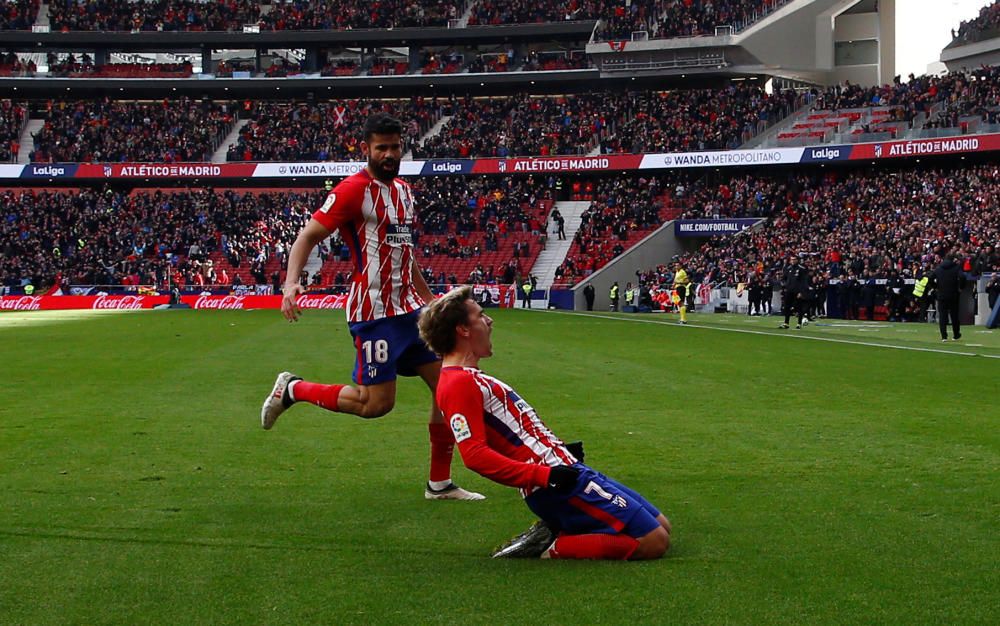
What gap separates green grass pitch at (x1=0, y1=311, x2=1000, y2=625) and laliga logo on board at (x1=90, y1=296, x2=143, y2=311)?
139 feet

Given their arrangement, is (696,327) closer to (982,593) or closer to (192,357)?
(192,357)

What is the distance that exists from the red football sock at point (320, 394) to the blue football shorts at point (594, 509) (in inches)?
85.1

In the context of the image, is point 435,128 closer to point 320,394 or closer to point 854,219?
point 854,219

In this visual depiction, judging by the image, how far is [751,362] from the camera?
60.2 feet

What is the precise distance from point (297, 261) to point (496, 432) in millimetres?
2135

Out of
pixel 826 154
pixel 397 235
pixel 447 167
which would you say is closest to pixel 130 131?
pixel 447 167

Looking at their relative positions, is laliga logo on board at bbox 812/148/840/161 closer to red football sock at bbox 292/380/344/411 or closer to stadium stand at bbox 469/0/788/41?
stadium stand at bbox 469/0/788/41

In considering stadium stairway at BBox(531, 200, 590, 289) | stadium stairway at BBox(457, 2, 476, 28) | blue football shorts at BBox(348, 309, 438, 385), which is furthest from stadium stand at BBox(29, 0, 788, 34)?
blue football shorts at BBox(348, 309, 438, 385)

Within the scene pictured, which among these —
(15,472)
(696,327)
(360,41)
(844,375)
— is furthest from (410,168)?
(15,472)

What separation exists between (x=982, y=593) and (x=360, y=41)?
239 ft

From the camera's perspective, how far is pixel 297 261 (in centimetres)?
712

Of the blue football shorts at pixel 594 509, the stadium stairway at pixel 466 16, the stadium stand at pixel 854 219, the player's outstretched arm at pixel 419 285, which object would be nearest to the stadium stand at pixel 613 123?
the stadium stand at pixel 854 219

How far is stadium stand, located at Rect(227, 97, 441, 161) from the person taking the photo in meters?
68.2

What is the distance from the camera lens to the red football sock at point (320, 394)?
24.1 ft
